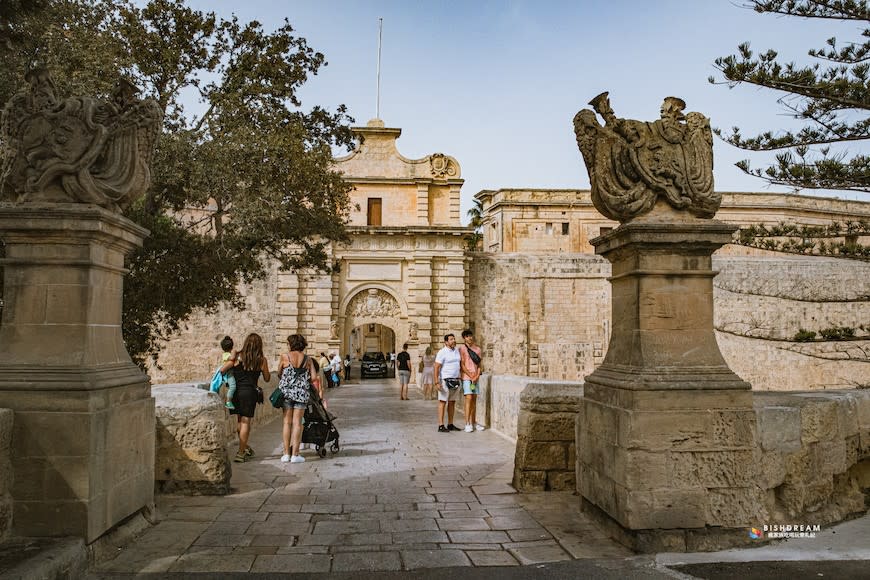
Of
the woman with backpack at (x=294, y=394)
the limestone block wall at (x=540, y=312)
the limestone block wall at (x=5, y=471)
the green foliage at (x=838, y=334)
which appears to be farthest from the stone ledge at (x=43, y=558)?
the limestone block wall at (x=540, y=312)

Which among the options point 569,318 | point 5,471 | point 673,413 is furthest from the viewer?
point 569,318

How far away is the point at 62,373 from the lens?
3.58 meters

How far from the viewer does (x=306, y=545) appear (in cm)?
402

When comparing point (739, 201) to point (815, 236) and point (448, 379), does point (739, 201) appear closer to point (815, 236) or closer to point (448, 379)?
point (815, 236)

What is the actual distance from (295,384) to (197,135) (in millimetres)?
5050

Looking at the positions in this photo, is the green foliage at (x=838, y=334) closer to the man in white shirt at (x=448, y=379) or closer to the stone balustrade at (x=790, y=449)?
the stone balustrade at (x=790, y=449)

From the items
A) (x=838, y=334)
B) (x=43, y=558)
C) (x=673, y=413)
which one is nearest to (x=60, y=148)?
(x=43, y=558)

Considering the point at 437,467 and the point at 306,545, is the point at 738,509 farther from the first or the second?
the point at 437,467

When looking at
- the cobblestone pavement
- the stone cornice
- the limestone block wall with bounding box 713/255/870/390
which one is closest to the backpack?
the cobblestone pavement

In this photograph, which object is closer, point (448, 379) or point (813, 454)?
point (813, 454)

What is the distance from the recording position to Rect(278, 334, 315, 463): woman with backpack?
704 centimetres

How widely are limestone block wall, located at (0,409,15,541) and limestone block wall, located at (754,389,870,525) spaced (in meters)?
4.19

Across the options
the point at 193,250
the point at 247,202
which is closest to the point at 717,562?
the point at 247,202

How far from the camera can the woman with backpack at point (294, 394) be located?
7039 millimetres
